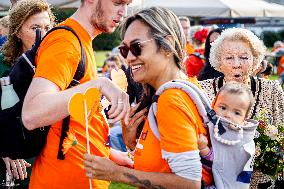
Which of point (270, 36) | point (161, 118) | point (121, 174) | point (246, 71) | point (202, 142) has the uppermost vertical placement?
point (161, 118)

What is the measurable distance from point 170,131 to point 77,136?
0.79m

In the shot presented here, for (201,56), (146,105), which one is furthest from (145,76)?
(201,56)

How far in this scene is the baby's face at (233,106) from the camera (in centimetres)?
275

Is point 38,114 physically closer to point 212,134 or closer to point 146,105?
point 146,105

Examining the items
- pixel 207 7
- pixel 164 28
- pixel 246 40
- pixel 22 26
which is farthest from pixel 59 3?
pixel 207 7

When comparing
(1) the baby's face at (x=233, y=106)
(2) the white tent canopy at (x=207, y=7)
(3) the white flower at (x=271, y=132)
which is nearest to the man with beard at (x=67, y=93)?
(1) the baby's face at (x=233, y=106)

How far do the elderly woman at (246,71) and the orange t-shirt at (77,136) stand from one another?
1344 mm

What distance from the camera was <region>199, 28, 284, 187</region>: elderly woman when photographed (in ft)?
13.0

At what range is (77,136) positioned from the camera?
2797 mm

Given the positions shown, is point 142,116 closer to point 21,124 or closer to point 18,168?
point 21,124

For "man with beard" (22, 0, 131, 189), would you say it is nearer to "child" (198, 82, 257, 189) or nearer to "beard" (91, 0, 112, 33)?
"beard" (91, 0, 112, 33)

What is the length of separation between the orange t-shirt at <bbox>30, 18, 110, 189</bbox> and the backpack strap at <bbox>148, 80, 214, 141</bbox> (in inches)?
18.9

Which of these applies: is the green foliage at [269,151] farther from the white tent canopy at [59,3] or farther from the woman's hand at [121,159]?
the white tent canopy at [59,3]

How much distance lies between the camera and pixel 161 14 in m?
2.46
